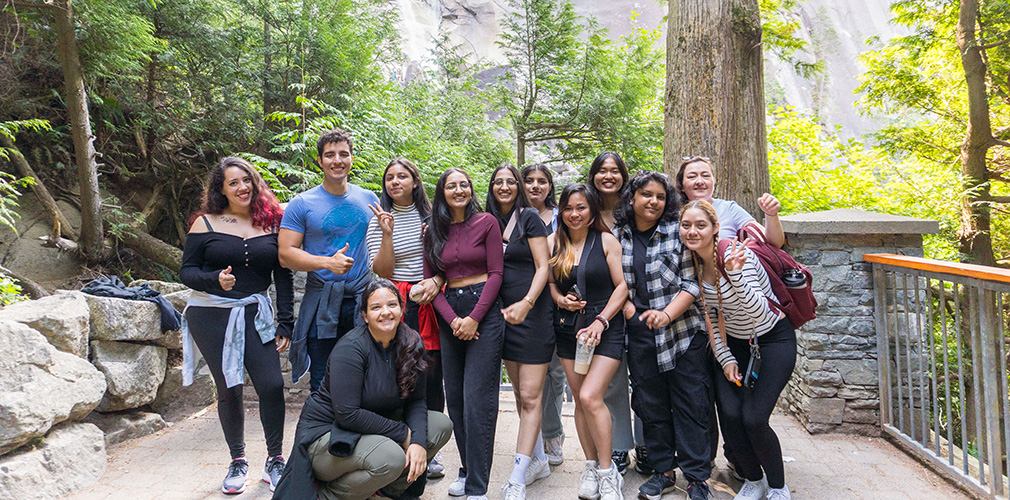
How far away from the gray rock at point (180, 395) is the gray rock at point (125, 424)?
0.18 m

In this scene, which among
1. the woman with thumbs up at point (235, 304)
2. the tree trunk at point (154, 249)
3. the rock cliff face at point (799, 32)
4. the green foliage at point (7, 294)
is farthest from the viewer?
the rock cliff face at point (799, 32)

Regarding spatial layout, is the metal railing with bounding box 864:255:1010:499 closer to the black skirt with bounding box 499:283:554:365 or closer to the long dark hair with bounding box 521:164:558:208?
the black skirt with bounding box 499:283:554:365

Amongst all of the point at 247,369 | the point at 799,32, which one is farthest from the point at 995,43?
the point at 799,32

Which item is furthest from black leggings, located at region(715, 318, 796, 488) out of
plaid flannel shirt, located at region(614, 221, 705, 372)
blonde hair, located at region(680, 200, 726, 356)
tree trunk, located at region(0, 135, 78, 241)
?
tree trunk, located at region(0, 135, 78, 241)

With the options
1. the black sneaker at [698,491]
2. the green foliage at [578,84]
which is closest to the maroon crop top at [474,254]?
the black sneaker at [698,491]

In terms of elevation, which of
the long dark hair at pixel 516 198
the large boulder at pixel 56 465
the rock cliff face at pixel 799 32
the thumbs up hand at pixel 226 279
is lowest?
the large boulder at pixel 56 465

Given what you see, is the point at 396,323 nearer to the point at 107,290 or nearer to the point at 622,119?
the point at 107,290

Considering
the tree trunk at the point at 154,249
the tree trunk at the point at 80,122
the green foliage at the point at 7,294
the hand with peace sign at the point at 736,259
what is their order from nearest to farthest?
the hand with peace sign at the point at 736,259 → the green foliage at the point at 7,294 → the tree trunk at the point at 80,122 → the tree trunk at the point at 154,249

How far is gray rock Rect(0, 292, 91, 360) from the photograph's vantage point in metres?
3.31

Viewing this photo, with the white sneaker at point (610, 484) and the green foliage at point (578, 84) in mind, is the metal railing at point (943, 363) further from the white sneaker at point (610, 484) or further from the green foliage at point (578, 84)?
the green foliage at point (578, 84)

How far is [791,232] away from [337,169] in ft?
10.5

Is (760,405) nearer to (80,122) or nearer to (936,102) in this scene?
(80,122)

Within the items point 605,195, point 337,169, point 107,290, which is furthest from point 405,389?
point 107,290

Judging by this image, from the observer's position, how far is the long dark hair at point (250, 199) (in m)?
3.13
